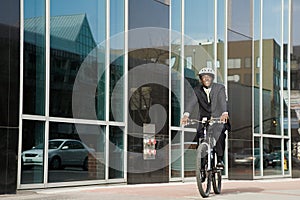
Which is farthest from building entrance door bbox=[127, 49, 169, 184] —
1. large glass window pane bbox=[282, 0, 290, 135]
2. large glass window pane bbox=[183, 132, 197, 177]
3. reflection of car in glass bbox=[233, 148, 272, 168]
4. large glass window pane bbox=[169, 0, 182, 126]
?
large glass window pane bbox=[282, 0, 290, 135]

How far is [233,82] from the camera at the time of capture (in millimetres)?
18984

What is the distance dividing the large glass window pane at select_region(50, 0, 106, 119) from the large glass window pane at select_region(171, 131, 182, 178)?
3055mm

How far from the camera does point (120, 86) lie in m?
13.7

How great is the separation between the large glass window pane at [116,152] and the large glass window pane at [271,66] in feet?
28.4

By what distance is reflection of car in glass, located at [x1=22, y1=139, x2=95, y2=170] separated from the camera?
11055 millimetres

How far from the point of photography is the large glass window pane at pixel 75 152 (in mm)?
11633

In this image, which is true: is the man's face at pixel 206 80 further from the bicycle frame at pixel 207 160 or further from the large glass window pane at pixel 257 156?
the large glass window pane at pixel 257 156

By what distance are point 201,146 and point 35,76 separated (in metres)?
3.81

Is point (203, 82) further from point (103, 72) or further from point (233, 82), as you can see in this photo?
point (233, 82)

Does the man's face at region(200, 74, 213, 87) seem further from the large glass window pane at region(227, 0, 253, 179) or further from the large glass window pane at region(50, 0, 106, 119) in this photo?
the large glass window pane at region(227, 0, 253, 179)

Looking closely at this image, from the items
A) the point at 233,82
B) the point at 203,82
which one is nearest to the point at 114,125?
the point at 203,82

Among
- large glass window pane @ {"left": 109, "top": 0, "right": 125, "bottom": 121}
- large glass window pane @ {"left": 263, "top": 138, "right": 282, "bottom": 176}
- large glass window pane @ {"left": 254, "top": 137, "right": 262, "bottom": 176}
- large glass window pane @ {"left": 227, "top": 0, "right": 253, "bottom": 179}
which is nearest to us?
large glass window pane @ {"left": 109, "top": 0, "right": 125, "bottom": 121}

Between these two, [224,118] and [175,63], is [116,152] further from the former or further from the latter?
[224,118]

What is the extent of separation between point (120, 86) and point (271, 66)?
9.56 meters
